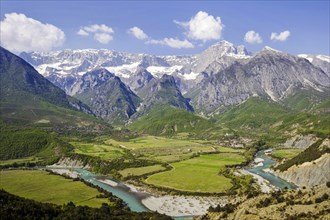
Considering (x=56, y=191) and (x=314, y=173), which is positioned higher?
(x=314, y=173)

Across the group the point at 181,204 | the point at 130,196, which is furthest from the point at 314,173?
the point at 130,196

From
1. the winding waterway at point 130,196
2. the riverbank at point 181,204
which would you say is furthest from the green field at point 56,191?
the riverbank at point 181,204

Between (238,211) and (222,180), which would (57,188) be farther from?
(238,211)

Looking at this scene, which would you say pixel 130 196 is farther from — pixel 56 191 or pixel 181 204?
pixel 56 191

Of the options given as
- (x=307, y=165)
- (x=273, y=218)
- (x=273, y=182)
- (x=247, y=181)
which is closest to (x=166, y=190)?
(x=247, y=181)

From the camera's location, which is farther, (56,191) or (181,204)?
(56,191)

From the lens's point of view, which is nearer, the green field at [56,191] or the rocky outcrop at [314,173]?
the green field at [56,191]

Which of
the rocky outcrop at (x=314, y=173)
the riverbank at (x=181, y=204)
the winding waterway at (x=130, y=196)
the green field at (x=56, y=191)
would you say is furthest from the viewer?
the rocky outcrop at (x=314, y=173)

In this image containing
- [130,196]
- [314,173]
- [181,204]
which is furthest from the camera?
[314,173]

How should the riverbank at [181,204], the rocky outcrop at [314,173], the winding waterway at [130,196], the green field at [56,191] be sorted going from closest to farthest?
the riverbank at [181,204] < the winding waterway at [130,196] < the green field at [56,191] < the rocky outcrop at [314,173]

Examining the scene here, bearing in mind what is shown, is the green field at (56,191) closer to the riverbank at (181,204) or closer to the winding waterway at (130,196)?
the winding waterway at (130,196)

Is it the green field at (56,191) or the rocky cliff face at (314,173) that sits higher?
the rocky cliff face at (314,173)
